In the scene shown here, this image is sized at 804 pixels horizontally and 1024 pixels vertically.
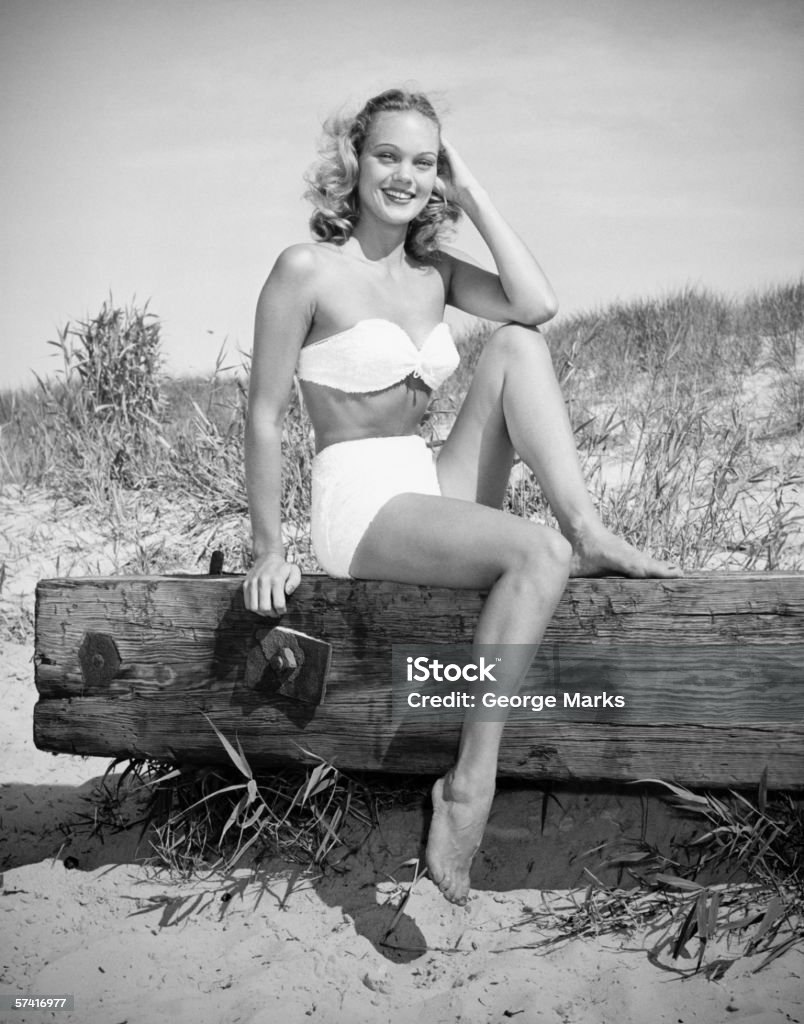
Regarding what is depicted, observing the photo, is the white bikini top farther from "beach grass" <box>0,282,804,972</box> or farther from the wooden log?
"beach grass" <box>0,282,804,972</box>

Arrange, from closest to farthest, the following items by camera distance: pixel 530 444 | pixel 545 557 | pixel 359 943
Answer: pixel 545 557 → pixel 359 943 → pixel 530 444

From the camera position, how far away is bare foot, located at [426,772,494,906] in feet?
6.98

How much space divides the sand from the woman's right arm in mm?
862

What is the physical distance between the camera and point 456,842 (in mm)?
2133

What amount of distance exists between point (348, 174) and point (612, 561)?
1225 millimetres

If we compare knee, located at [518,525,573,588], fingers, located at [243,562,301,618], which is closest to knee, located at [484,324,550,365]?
knee, located at [518,525,573,588]

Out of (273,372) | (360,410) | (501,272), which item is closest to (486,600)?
(360,410)

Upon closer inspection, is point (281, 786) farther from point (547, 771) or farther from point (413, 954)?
point (547, 771)

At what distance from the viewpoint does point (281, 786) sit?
8.32 feet

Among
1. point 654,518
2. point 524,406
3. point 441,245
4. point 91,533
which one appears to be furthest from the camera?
point 91,533

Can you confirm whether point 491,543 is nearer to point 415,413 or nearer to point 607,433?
point 415,413

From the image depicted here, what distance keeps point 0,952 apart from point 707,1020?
163cm

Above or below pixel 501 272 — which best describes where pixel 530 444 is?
below

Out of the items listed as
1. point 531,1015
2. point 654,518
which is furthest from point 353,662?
point 654,518
